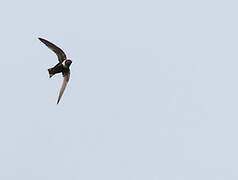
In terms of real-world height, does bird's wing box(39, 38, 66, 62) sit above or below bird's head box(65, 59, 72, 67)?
above

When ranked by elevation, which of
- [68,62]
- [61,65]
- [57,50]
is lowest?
[61,65]

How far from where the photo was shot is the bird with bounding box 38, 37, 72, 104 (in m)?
60.7

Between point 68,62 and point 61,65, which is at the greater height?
point 68,62

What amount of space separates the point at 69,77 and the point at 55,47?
2778 mm

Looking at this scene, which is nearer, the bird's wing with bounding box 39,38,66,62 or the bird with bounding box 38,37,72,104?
the bird's wing with bounding box 39,38,66,62

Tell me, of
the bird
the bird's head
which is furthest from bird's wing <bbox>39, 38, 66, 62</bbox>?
the bird's head

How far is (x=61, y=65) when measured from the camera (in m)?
61.5

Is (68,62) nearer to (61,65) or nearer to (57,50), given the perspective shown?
(61,65)

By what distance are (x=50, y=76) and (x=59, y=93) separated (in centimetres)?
135

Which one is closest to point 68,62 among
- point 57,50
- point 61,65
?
point 61,65

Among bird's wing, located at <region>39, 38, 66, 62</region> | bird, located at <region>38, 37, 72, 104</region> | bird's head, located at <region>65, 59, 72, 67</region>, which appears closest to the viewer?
bird's wing, located at <region>39, 38, 66, 62</region>

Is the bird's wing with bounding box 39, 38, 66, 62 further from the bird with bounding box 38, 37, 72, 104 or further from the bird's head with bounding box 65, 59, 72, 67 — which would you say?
the bird's head with bounding box 65, 59, 72, 67

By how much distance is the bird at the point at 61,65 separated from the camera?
60.7m

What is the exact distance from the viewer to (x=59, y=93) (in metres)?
61.6
